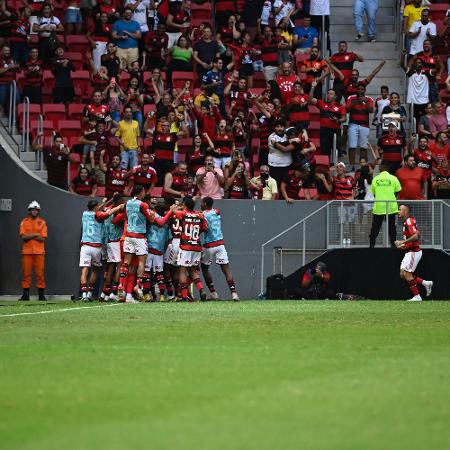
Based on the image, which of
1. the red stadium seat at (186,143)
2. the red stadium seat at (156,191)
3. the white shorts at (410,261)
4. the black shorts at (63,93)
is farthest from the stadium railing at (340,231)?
the black shorts at (63,93)

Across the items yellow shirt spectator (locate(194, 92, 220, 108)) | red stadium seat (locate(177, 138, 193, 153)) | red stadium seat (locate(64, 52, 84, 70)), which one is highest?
red stadium seat (locate(64, 52, 84, 70))

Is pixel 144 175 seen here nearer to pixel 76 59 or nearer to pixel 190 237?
pixel 190 237

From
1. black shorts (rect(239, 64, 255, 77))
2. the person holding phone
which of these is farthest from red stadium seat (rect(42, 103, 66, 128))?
black shorts (rect(239, 64, 255, 77))

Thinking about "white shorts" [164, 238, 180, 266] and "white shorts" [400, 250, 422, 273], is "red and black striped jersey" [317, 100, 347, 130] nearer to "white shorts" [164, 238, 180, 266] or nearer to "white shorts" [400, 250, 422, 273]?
"white shorts" [400, 250, 422, 273]

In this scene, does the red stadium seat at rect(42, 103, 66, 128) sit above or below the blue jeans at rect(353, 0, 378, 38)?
below

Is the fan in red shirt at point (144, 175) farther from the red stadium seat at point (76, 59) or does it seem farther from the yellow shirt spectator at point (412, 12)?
the yellow shirt spectator at point (412, 12)

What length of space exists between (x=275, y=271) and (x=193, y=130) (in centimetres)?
376

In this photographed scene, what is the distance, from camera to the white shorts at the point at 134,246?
2378 centimetres

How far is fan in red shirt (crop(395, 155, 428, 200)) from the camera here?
2806cm

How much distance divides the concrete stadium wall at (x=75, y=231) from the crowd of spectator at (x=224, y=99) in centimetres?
37

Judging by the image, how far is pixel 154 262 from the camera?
1009 inches

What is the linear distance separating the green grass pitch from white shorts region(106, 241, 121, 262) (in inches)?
329

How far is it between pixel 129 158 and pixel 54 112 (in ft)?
7.63

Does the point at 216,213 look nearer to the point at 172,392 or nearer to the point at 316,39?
the point at 316,39
